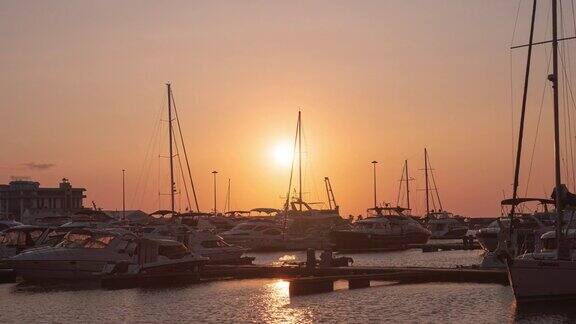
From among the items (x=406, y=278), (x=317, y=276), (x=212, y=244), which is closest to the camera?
(x=406, y=278)

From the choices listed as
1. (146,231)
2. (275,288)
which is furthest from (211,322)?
(146,231)

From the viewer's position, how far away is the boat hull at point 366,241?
90.1 m

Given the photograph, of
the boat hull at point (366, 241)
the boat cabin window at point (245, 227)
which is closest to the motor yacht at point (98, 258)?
the boat hull at point (366, 241)

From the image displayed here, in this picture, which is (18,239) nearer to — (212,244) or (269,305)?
(212,244)

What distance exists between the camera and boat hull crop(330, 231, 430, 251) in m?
90.1

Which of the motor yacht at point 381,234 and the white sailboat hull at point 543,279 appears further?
the motor yacht at point 381,234

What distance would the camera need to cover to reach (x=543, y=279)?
36062 mm

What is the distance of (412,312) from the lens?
121ft

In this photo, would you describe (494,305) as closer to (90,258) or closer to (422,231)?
(90,258)

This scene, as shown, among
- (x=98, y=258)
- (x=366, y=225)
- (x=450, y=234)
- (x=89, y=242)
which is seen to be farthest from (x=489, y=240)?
(x=450, y=234)

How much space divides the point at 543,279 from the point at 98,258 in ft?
86.4

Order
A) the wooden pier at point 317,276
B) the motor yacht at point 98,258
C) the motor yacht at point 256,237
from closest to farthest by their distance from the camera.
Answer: the wooden pier at point 317,276 < the motor yacht at point 98,258 < the motor yacht at point 256,237

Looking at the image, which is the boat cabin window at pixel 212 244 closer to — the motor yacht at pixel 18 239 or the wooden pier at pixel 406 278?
the motor yacht at pixel 18 239

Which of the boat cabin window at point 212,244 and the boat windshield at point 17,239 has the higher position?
the boat windshield at point 17,239
